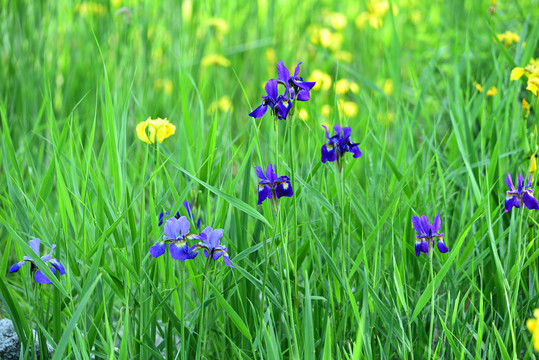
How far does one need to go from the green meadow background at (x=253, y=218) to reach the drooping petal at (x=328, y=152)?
88 millimetres

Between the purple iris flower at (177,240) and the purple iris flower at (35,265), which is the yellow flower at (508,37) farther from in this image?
the purple iris flower at (35,265)

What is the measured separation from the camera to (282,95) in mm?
1374

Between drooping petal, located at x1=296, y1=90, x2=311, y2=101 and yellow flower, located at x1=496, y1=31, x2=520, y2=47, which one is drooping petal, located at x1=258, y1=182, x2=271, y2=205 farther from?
yellow flower, located at x1=496, y1=31, x2=520, y2=47

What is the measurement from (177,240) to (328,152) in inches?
17.3

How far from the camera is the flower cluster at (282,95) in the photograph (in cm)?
136

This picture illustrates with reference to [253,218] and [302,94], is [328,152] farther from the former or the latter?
[253,218]

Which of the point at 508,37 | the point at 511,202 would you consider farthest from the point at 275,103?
the point at 508,37

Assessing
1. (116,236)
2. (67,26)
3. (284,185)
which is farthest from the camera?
(67,26)

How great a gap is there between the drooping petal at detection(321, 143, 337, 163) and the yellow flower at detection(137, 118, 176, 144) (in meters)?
0.53

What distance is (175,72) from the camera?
343 cm

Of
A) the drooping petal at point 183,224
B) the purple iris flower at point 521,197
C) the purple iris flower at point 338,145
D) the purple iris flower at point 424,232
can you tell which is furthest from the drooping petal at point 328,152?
the purple iris flower at point 521,197

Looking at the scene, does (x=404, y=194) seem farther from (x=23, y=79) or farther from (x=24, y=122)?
(x=23, y=79)

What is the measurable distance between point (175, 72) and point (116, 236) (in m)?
2.03

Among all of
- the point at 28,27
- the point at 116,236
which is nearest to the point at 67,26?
the point at 28,27
